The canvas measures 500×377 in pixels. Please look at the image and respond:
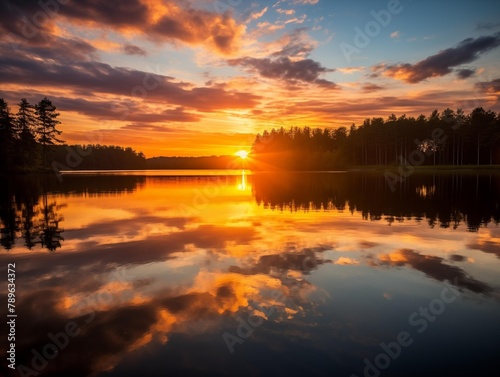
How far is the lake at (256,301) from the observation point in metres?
6.02

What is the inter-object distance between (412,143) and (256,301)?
140 m

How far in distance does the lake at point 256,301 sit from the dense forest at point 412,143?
112 m

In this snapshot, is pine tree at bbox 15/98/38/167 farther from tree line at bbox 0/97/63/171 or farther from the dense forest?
the dense forest

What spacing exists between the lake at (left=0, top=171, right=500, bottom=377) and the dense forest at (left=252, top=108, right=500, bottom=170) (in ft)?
366

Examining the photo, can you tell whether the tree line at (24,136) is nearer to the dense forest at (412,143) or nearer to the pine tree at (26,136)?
the pine tree at (26,136)

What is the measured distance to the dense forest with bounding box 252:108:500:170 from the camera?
106812 millimetres

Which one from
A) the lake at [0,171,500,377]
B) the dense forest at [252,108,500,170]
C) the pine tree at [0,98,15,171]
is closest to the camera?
the lake at [0,171,500,377]

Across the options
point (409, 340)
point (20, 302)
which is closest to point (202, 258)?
point (20, 302)

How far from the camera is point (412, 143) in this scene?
423ft

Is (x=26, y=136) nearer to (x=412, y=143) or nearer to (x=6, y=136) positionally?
(x=6, y=136)

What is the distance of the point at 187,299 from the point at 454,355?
6.39m

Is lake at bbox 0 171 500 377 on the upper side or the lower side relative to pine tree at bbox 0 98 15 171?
lower

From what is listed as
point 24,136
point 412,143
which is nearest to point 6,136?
point 24,136

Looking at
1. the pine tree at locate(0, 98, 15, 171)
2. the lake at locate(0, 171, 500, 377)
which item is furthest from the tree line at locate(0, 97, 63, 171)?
the lake at locate(0, 171, 500, 377)
